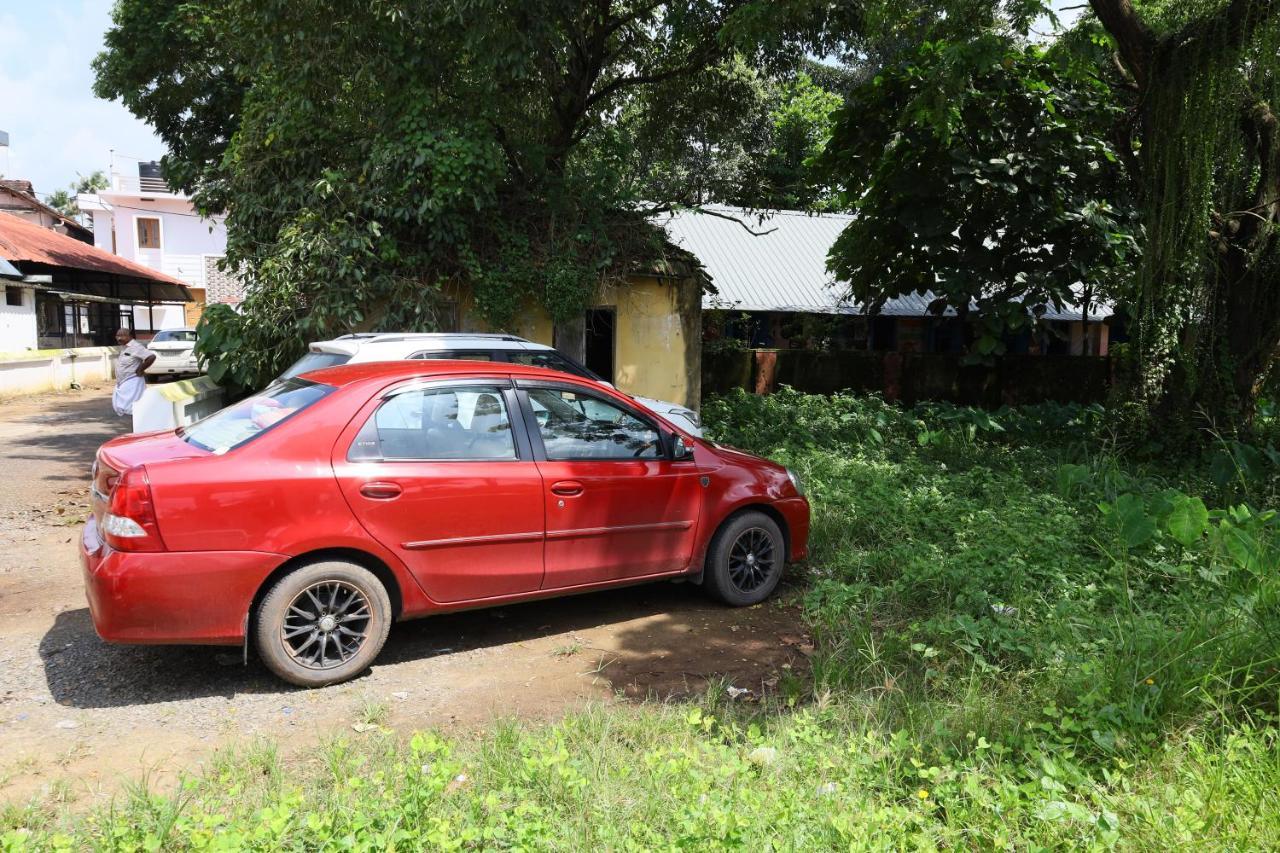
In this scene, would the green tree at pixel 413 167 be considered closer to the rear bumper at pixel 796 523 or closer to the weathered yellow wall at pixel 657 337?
the weathered yellow wall at pixel 657 337

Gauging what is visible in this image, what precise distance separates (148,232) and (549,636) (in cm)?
4375

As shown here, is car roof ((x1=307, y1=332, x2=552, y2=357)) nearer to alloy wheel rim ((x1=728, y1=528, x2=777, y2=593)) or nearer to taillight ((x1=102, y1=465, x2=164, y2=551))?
taillight ((x1=102, y1=465, x2=164, y2=551))

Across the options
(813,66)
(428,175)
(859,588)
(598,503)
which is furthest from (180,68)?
(813,66)

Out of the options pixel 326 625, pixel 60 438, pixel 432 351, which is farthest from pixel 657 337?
pixel 326 625

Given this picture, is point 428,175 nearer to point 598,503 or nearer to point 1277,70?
point 598,503

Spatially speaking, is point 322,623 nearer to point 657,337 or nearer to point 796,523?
point 796,523

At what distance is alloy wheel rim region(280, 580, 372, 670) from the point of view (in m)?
4.45

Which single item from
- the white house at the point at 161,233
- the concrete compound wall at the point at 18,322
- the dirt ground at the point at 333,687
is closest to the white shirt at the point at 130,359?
the dirt ground at the point at 333,687

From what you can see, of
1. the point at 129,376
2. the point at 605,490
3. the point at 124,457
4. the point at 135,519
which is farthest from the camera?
the point at 129,376

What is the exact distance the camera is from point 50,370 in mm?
20891

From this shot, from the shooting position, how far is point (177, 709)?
4305 mm

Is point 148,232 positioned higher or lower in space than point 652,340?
higher

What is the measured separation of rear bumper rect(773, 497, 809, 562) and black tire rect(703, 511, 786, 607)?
77 mm

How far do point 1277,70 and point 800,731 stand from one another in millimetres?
8353
